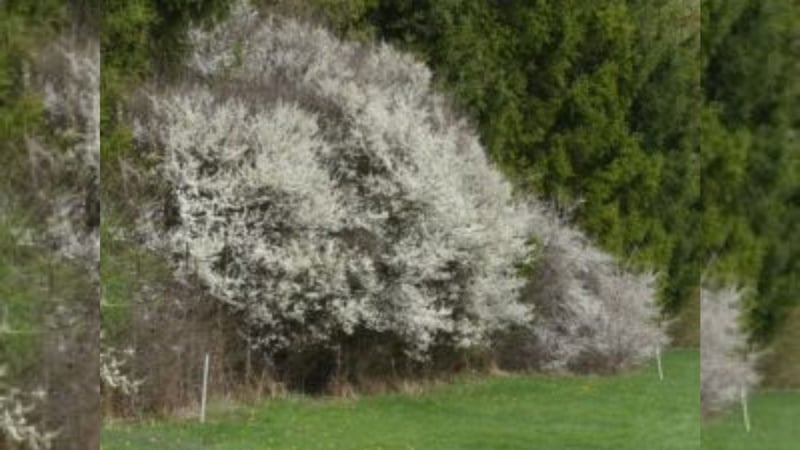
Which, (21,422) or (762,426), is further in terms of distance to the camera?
(21,422)

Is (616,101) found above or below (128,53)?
above

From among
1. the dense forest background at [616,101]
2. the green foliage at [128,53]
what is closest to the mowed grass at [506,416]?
the dense forest background at [616,101]

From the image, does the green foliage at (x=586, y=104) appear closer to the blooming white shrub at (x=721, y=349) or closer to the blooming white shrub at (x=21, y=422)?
the blooming white shrub at (x=721, y=349)

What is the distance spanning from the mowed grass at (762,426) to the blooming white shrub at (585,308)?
0.73m

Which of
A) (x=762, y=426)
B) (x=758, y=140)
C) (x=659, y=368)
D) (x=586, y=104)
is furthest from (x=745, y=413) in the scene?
(x=586, y=104)

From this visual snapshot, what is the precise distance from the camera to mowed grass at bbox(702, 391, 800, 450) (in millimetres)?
2920

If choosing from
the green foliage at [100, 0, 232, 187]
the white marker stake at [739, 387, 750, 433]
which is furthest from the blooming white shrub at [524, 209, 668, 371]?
the green foliage at [100, 0, 232, 187]

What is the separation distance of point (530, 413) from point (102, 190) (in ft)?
4.75

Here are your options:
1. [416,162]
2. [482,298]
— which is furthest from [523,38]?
[482,298]

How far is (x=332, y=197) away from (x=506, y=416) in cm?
98

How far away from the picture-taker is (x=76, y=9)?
3.24 metres

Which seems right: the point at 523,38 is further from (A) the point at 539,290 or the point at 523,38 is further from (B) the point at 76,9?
(B) the point at 76,9

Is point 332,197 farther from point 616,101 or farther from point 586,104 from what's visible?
point 616,101

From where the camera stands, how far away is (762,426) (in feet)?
9.63
